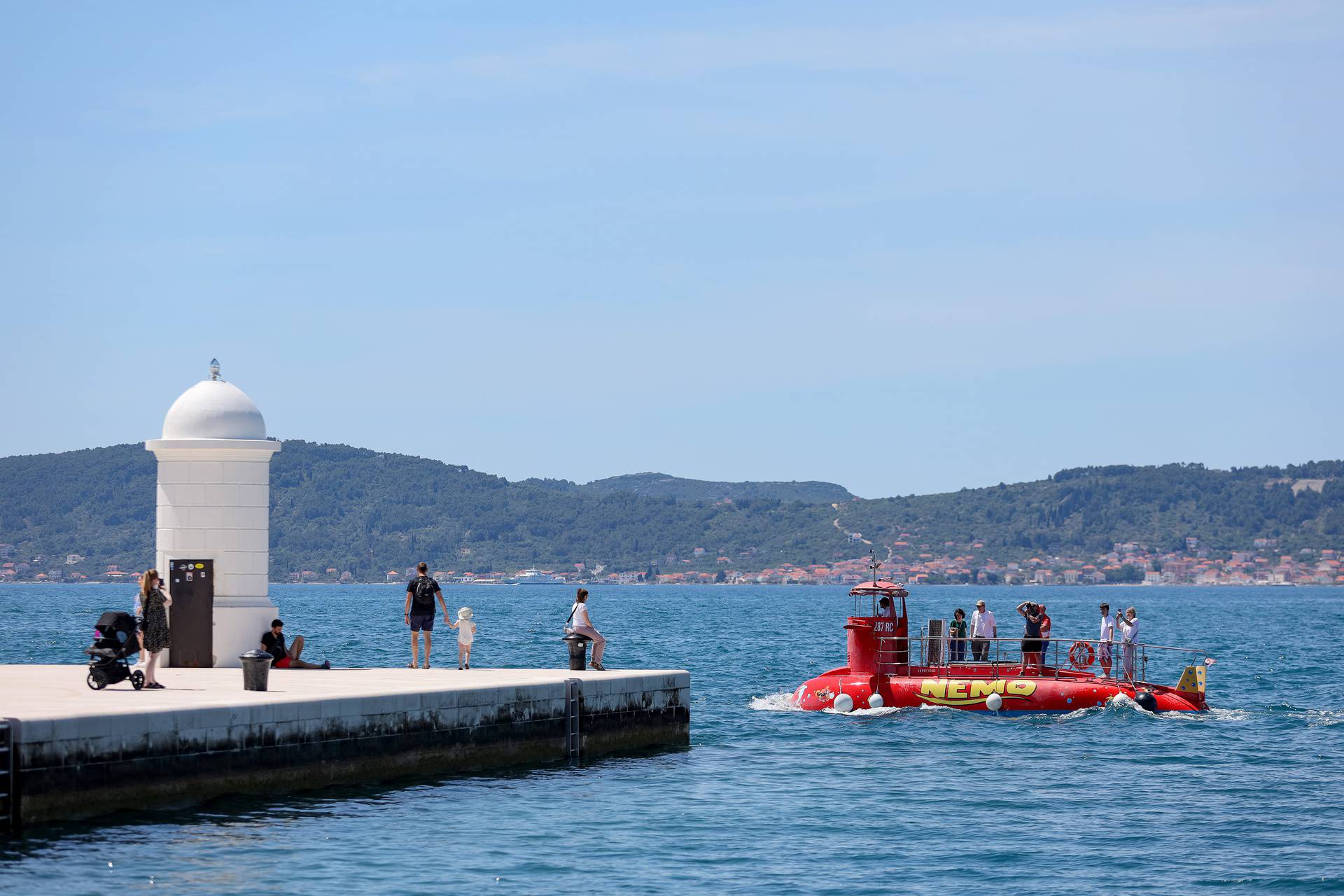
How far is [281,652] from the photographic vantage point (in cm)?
2778

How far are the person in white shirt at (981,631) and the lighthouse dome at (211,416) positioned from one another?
52.5ft

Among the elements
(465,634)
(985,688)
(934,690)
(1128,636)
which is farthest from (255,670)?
(1128,636)

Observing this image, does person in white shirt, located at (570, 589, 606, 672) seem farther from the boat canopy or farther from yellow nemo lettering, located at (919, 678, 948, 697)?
yellow nemo lettering, located at (919, 678, 948, 697)

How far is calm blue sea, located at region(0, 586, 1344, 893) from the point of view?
17953mm

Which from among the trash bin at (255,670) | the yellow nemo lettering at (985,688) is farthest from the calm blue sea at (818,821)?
the trash bin at (255,670)

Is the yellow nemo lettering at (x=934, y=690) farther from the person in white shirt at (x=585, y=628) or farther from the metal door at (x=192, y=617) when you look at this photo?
the metal door at (x=192, y=617)

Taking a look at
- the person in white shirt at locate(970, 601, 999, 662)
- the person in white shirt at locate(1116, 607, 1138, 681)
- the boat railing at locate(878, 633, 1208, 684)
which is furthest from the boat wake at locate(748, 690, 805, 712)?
the person in white shirt at locate(1116, 607, 1138, 681)

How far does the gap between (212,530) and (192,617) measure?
1.49 metres

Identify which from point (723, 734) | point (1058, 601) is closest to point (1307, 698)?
point (723, 734)

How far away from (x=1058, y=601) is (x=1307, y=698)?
146 meters

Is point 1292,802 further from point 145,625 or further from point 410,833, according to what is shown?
point 145,625

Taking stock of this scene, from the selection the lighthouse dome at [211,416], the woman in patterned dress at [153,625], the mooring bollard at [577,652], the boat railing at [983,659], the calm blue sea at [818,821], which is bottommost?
the calm blue sea at [818,821]

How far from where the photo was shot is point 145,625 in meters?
23.4

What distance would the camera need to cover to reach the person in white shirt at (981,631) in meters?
36.9
